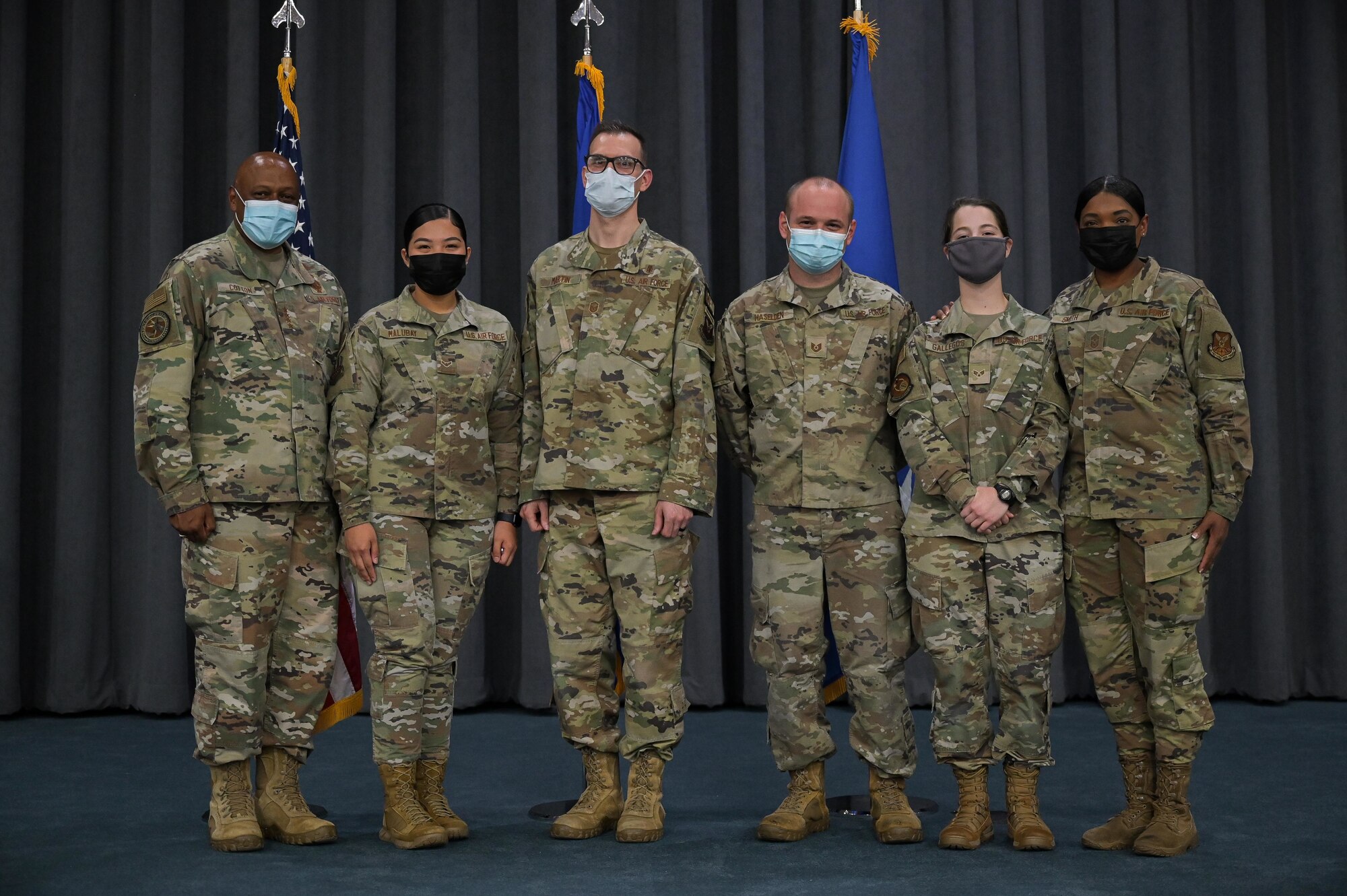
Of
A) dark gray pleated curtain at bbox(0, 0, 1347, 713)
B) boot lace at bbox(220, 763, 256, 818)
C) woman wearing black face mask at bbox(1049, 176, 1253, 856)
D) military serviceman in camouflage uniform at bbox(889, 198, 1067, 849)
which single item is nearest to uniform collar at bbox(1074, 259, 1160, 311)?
woman wearing black face mask at bbox(1049, 176, 1253, 856)

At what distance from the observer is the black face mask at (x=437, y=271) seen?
3266 millimetres

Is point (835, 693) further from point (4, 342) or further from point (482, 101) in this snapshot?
point (4, 342)

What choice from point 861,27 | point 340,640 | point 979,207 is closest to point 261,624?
point 340,640

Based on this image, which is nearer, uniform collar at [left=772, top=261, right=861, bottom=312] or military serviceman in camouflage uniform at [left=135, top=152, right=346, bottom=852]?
military serviceman in camouflage uniform at [left=135, top=152, right=346, bottom=852]

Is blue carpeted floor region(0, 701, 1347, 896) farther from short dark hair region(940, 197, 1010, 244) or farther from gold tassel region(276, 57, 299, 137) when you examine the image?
gold tassel region(276, 57, 299, 137)

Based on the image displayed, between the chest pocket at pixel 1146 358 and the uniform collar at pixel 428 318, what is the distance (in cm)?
172

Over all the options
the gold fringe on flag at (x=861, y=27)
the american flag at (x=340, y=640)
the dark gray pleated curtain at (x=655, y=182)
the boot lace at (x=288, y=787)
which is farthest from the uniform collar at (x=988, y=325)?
the dark gray pleated curtain at (x=655, y=182)

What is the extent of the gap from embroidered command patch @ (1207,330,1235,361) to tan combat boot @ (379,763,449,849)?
2.31m

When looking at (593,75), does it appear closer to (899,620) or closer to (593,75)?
(593,75)

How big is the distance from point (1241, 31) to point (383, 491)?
15.3 ft

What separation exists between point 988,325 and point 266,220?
1.93 m

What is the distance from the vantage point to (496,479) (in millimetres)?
3350

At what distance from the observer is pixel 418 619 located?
3.13 metres

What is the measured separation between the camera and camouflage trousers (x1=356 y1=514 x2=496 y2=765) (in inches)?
123
